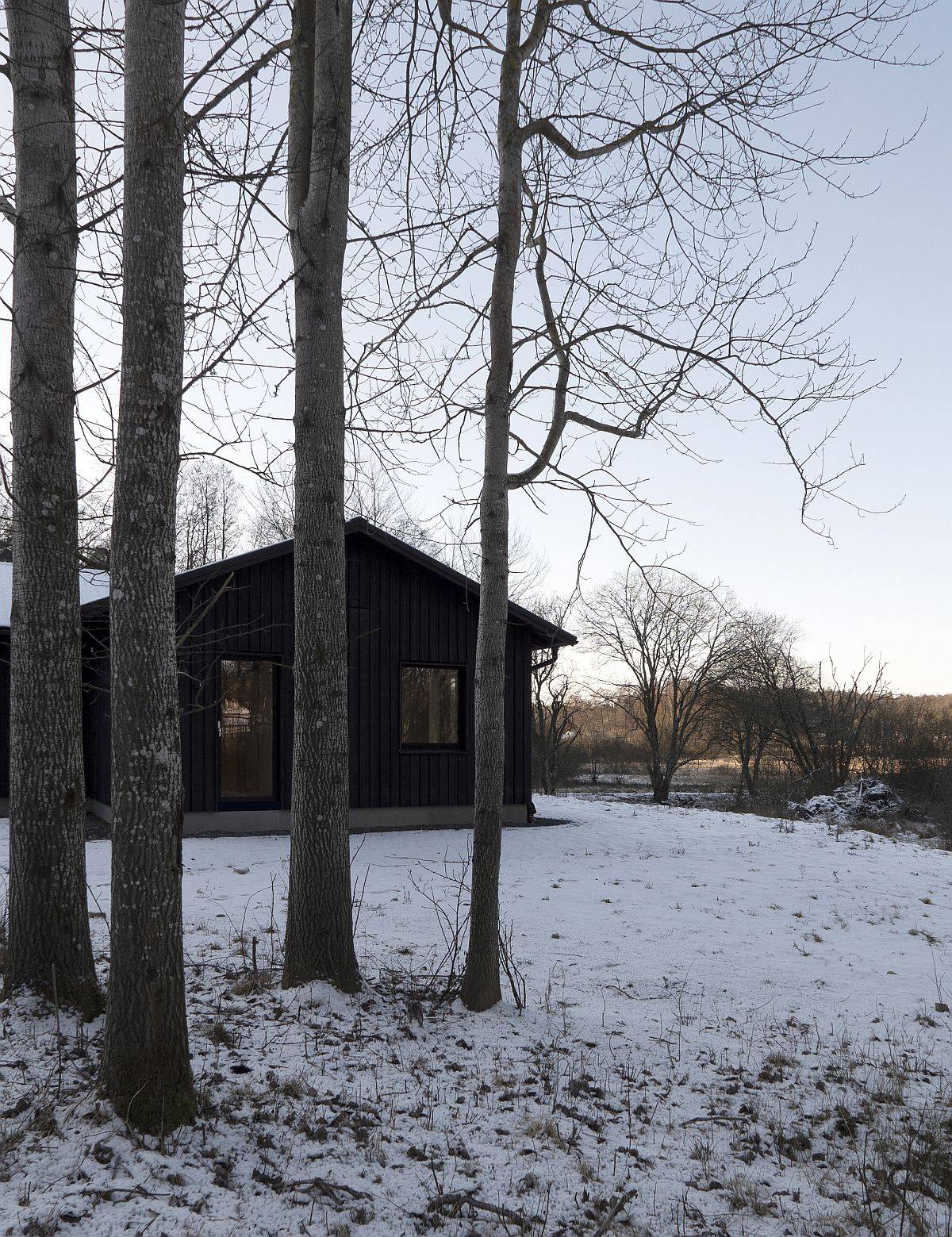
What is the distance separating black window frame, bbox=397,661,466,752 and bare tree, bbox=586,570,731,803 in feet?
61.6

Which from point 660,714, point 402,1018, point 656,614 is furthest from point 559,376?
point 660,714

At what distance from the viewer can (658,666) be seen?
109ft

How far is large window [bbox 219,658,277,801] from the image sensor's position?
1422 cm

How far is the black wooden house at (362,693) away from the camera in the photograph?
38.9 feet

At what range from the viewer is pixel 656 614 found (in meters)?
31.0

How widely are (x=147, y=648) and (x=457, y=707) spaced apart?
1105 cm

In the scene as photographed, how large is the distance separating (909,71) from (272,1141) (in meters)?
6.25

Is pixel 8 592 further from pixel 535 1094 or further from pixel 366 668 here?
pixel 535 1094

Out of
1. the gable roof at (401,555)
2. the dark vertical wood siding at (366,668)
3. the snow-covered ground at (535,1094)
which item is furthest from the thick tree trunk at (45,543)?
the dark vertical wood siding at (366,668)

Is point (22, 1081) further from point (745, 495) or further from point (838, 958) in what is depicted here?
point (745, 495)

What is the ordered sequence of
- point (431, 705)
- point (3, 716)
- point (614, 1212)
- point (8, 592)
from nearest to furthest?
point (614, 1212) < point (3, 716) < point (431, 705) < point (8, 592)

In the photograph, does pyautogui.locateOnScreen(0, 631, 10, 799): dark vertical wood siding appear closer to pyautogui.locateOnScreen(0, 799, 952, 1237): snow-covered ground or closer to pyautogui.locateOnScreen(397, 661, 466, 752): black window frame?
pyautogui.locateOnScreen(397, 661, 466, 752): black window frame

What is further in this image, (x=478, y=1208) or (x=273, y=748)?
(x=273, y=748)

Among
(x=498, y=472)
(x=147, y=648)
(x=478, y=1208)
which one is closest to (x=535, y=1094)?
(x=478, y=1208)
